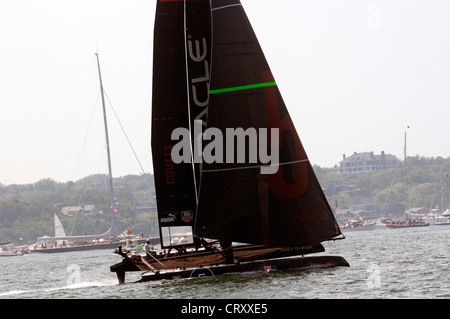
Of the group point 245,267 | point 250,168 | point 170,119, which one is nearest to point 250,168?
point 250,168

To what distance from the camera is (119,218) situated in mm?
145000

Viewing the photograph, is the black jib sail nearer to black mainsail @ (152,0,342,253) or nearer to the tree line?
black mainsail @ (152,0,342,253)

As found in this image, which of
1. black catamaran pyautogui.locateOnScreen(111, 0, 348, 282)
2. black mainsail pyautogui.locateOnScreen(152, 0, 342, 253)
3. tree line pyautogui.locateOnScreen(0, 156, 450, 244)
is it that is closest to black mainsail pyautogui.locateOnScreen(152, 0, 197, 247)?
black catamaran pyautogui.locateOnScreen(111, 0, 348, 282)

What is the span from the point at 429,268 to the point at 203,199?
8110 mm

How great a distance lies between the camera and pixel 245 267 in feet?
69.6

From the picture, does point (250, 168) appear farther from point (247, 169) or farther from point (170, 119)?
point (170, 119)

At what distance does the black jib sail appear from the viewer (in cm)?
2109

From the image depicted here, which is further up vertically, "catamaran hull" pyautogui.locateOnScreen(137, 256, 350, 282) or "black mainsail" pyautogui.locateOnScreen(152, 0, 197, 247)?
"black mainsail" pyautogui.locateOnScreen(152, 0, 197, 247)

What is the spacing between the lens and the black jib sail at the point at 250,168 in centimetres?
2109

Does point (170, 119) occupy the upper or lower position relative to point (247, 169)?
upper

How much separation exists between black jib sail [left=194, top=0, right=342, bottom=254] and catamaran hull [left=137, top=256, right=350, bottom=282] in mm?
623

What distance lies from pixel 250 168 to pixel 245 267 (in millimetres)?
2563
